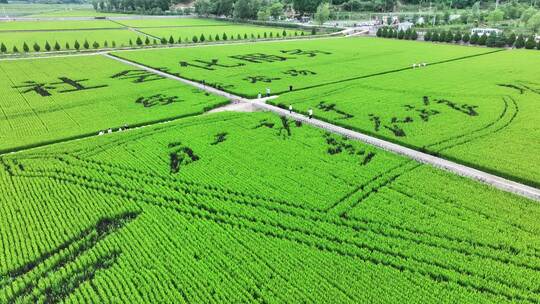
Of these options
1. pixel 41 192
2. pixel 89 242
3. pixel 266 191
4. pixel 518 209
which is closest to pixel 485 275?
pixel 518 209

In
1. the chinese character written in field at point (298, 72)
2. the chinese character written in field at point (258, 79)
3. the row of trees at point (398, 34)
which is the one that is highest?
the row of trees at point (398, 34)

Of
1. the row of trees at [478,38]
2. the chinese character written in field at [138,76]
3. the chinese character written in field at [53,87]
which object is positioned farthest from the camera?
the row of trees at [478,38]

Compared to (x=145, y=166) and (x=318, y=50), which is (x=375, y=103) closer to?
(x=145, y=166)

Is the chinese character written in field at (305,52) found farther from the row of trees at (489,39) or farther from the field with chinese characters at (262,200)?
the row of trees at (489,39)

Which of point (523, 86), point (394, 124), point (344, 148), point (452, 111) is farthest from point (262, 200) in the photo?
point (523, 86)

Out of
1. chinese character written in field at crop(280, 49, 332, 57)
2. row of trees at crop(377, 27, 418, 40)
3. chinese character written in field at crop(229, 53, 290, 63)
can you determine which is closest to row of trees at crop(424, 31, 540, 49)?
row of trees at crop(377, 27, 418, 40)

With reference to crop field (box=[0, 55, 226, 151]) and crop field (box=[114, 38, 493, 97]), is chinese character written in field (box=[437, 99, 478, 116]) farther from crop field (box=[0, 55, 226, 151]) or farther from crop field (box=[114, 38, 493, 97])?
crop field (box=[0, 55, 226, 151])

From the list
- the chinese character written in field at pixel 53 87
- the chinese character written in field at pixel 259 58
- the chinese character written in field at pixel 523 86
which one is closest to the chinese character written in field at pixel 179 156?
the chinese character written in field at pixel 53 87
